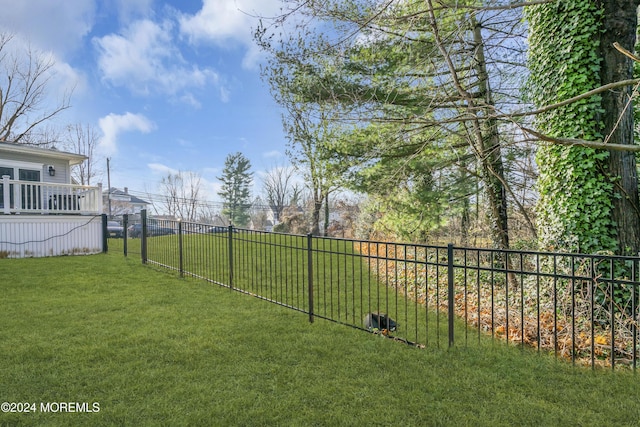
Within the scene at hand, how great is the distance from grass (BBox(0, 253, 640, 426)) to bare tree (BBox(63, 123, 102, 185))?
25.8 metres

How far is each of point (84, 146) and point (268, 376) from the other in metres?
29.6

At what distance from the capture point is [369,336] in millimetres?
3777

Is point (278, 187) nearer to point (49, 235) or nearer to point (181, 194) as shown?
point (181, 194)

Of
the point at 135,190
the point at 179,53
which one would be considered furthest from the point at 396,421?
the point at 135,190

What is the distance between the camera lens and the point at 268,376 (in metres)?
2.78

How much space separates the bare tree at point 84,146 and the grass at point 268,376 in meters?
25.8

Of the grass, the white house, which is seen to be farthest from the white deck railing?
the grass

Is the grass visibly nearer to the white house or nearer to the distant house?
the white house

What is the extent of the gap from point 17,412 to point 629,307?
19.7 ft

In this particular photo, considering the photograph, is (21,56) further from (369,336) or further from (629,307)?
(629,307)

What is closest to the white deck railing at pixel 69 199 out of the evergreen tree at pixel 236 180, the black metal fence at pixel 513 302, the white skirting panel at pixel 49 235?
the white skirting panel at pixel 49 235

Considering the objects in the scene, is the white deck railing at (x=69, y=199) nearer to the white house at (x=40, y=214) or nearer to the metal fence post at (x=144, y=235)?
the white house at (x=40, y=214)

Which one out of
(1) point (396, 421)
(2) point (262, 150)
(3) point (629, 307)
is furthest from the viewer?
(2) point (262, 150)

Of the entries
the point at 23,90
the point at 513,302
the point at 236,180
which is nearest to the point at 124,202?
the point at 236,180
